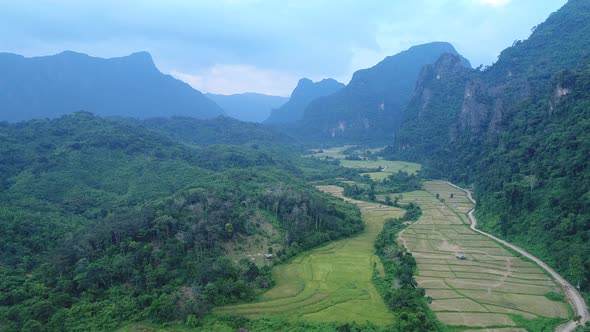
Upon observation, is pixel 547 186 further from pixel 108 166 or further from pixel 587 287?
pixel 108 166

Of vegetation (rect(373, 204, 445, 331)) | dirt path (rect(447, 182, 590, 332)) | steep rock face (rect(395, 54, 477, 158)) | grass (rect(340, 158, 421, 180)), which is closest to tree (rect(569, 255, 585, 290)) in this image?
dirt path (rect(447, 182, 590, 332))

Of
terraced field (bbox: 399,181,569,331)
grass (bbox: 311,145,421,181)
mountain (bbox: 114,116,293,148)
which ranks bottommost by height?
terraced field (bbox: 399,181,569,331)

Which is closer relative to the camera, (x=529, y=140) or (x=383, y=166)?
(x=529, y=140)

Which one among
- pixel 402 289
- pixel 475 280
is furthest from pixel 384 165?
pixel 402 289

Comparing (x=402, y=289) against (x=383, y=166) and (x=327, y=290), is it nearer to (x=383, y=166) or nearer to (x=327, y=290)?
(x=327, y=290)

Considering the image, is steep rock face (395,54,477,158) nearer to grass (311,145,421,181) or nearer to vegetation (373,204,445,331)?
grass (311,145,421,181)

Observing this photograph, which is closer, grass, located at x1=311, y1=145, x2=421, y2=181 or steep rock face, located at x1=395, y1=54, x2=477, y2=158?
grass, located at x1=311, y1=145, x2=421, y2=181
